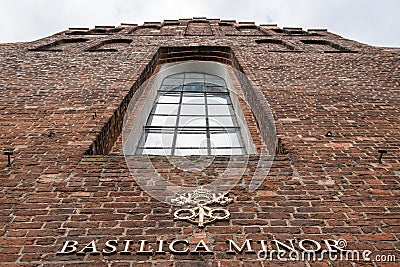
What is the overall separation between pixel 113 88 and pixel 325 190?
3570 millimetres

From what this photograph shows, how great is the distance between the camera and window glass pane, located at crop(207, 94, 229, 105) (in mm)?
7474

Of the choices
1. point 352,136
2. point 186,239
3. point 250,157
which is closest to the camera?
point 186,239

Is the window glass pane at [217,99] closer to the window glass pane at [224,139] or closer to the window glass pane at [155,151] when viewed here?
the window glass pane at [224,139]

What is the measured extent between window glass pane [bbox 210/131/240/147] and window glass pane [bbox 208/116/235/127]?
Result: 35 cm

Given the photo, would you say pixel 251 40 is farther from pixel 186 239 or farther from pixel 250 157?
pixel 186 239

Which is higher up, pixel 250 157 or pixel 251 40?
pixel 251 40

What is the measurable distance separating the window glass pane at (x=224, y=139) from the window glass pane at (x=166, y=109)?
1190 mm

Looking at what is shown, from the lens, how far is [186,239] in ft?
8.94

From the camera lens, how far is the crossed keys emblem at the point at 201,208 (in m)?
2.94

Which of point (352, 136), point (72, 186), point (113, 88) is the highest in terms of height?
point (113, 88)

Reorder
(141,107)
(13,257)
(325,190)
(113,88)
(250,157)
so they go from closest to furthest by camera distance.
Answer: (13,257) < (325,190) < (250,157) < (113,88) < (141,107)

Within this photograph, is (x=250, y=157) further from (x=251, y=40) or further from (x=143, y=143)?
(x=251, y=40)

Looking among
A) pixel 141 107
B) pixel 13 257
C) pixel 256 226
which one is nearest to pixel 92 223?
pixel 13 257

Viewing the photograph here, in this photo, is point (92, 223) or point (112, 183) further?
point (112, 183)
